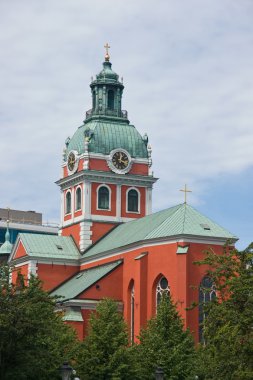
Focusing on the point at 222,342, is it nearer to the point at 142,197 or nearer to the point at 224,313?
the point at 224,313

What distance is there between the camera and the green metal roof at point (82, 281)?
87688 millimetres

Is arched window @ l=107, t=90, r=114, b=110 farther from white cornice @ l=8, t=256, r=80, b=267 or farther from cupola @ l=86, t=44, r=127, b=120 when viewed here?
white cornice @ l=8, t=256, r=80, b=267

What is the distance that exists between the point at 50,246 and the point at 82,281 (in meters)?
8.18

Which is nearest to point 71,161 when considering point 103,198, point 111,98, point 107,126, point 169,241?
point 107,126

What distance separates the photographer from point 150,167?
330 ft

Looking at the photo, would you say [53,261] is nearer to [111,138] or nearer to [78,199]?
[78,199]

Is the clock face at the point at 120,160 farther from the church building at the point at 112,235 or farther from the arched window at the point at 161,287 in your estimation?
→ the arched window at the point at 161,287

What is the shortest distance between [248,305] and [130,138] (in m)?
49.9

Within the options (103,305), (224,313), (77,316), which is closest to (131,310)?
(77,316)

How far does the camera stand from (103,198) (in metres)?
98.8

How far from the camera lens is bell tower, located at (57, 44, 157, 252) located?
98250 mm

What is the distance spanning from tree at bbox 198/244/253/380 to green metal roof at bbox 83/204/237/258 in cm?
2565

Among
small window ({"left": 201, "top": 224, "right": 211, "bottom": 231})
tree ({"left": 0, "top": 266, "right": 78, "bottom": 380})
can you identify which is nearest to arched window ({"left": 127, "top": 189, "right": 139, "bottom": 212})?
small window ({"left": 201, "top": 224, "right": 211, "bottom": 231})

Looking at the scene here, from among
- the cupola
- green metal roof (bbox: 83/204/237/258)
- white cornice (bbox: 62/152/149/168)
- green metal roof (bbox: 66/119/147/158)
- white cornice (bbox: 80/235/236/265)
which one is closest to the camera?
white cornice (bbox: 80/235/236/265)
